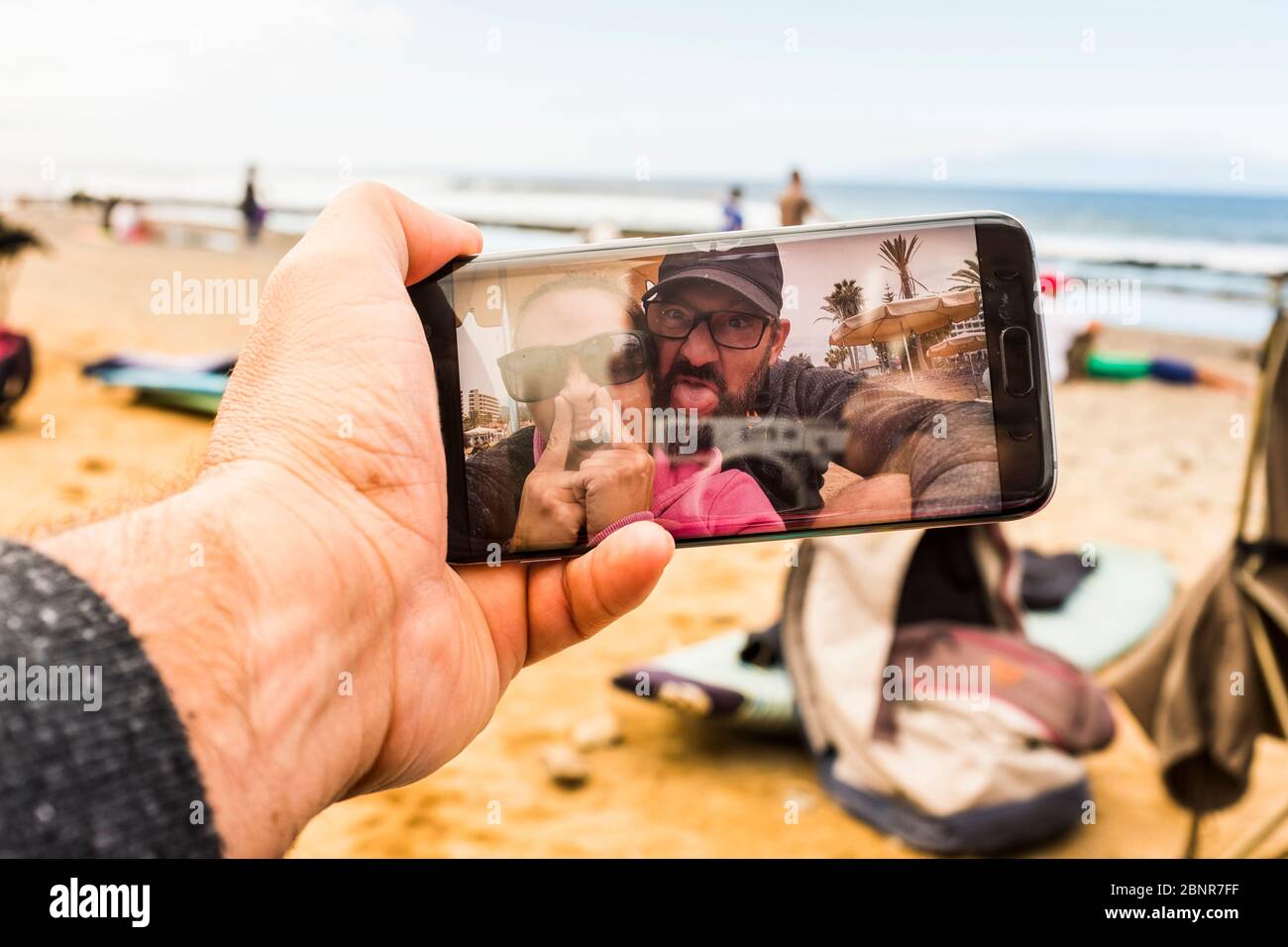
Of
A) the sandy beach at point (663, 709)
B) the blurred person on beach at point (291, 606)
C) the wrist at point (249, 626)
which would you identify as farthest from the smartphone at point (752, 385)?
the sandy beach at point (663, 709)

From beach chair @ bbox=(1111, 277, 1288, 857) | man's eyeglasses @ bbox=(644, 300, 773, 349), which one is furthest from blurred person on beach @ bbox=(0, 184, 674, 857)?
beach chair @ bbox=(1111, 277, 1288, 857)

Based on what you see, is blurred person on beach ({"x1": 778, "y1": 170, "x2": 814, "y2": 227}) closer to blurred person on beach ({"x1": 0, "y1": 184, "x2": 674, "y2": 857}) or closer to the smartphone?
the smartphone

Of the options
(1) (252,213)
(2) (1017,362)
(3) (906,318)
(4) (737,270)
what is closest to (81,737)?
(4) (737,270)

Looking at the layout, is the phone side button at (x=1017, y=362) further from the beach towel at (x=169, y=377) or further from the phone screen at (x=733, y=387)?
the beach towel at (x=169, y=377)

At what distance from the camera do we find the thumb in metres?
1.69

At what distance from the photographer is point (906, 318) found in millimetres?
1743

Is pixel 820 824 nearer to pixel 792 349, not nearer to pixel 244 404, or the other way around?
pixel 792 349

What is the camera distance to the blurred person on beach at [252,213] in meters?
19.3

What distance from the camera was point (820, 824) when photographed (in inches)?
148

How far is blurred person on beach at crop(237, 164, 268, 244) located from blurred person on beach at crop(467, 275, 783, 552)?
1982cm

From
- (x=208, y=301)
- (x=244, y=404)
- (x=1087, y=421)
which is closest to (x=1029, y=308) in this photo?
(x=244, y=404)

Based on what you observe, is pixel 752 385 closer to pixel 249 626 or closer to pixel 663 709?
pixel 249 626

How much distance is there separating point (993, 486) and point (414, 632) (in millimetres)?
1085

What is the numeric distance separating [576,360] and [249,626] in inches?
29.3
